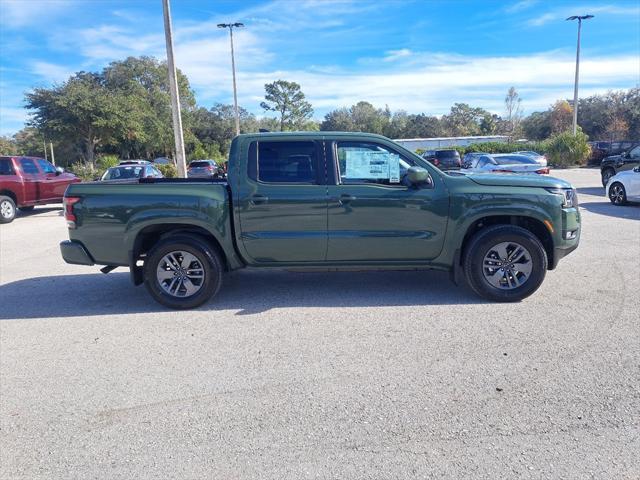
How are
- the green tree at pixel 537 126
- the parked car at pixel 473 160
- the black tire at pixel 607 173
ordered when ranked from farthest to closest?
the green tree at pixel 537 126 → the black tire at pixel 607 173 → the parked car at pixel 473 160

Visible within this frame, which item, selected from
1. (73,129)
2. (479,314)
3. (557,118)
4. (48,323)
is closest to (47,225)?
(48,323)

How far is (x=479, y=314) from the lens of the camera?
16.1 ft

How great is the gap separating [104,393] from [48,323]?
2034 millimetres

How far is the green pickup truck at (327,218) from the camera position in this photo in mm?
5176

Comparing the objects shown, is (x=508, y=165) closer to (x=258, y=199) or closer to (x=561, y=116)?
(x=258, y=199)

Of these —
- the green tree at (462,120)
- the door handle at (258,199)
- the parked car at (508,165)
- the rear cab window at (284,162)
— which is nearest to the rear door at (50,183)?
the rear cab window at (284,162)

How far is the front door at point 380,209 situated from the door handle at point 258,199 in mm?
737

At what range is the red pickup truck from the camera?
13516 millimetres

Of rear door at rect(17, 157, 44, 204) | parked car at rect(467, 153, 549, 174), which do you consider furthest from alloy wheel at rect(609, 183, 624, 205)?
rear door at rect(17, 157, 44, 204)

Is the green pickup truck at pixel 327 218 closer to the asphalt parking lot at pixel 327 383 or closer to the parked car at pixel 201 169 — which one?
the asphalt parking lot at pixel 327 383

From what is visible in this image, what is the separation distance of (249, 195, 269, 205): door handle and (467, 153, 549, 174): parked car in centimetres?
1062

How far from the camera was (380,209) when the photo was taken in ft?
17.0

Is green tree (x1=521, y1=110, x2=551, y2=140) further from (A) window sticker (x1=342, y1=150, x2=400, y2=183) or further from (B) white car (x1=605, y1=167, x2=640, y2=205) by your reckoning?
(A) window sticker (x1=342, y1=150, x2=400, y2=183)

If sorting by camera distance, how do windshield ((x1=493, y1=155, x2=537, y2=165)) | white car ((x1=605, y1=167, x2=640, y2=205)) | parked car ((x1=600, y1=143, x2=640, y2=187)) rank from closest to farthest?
white car ((x1=605, y1=167, x2=640, y2=205)), windshield ((x1=493, y1=155, x2=537, y2=165)), parked car ((x1=600, y1=143, x2=640, y2=187))
